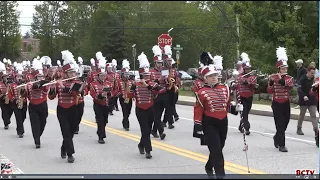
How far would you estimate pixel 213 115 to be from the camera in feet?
24.8

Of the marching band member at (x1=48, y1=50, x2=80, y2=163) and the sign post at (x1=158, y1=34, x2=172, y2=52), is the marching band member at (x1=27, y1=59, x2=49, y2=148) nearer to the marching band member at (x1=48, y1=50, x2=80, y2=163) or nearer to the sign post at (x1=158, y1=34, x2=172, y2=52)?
the marching band member at (x1=48, y1=50, x2=80, y2=163)

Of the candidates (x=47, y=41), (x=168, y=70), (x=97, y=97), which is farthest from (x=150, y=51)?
(x=47, y=41)

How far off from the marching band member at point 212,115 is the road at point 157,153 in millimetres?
1380

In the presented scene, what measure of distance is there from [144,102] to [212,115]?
313 cm

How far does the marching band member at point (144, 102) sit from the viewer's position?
10297 mm

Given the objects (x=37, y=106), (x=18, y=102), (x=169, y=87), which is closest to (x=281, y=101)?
(x=169, y=87)

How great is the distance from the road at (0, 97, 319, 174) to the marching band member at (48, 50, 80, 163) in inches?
15.6

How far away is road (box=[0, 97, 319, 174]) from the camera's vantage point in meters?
9.14

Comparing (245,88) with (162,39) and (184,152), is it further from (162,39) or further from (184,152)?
(162,39)

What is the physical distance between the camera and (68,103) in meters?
10.2

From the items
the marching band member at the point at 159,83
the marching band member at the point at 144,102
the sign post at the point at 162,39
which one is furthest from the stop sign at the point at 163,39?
the marching band member at the point at 144,102

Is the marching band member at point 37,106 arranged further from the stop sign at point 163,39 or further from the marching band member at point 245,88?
the stop sign at point 163,39

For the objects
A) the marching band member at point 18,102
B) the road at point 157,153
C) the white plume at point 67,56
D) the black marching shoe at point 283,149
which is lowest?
the road at point 157,153

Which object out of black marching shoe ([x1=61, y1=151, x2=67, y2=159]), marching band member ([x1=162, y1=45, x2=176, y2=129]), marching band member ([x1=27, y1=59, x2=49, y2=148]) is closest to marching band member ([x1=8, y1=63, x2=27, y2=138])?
marching band member ([x1=27, y1=59, x2=49, y2=148])
